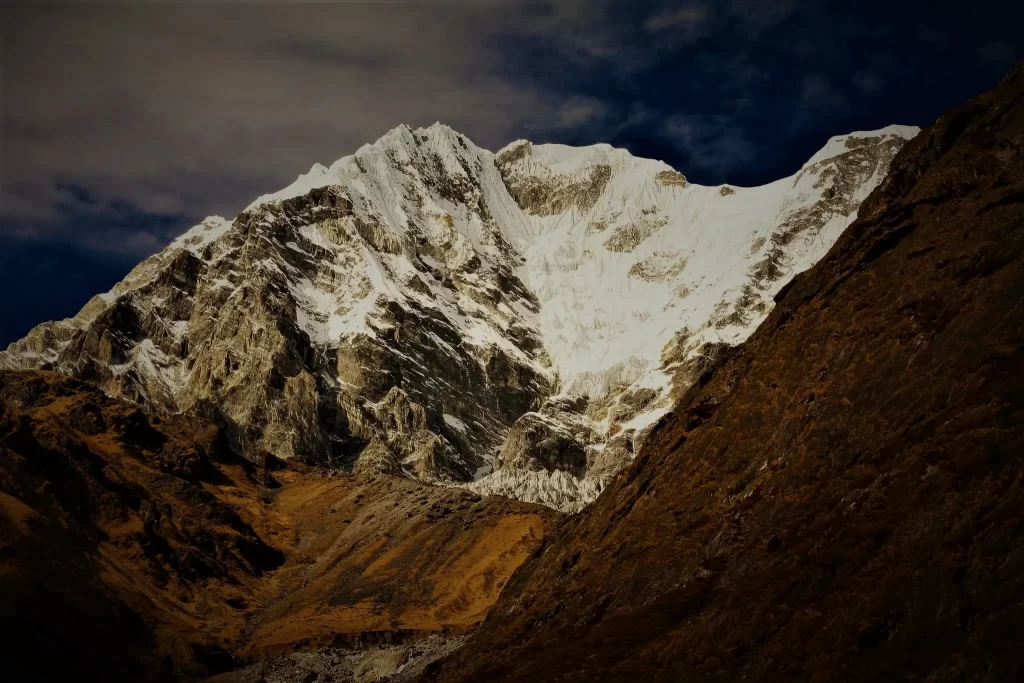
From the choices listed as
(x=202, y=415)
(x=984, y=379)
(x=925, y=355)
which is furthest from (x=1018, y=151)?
(x=202, y=415)

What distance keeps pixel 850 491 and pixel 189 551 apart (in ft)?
283

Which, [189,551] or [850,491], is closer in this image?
[850,491]

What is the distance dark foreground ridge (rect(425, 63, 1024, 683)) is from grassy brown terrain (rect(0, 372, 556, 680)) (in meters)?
31.8

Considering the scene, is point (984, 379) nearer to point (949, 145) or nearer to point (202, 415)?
point (949, 145)

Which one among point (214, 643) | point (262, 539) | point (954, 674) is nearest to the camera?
point (954, 674)

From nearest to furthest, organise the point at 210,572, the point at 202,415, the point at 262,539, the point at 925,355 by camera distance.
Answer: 1. the point at 925,355
2. the point at 210,572
3. the point at 262,539
4. the point at 202,415

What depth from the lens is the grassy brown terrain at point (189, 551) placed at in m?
75.0

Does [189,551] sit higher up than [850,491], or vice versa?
[189,551]

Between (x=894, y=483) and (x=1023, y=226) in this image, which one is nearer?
(x=894, y=483)

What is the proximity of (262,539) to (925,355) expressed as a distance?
101 meters

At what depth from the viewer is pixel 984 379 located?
31.9 metres

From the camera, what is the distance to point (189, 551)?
344 ft

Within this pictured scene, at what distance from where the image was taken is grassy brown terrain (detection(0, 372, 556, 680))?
7500cm

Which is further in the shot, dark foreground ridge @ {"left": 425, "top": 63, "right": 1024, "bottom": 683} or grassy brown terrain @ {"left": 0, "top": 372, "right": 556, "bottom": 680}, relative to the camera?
grassy brown terrain @ {"left": 0, "top": 372, "right": 556, "bottom": 680}
